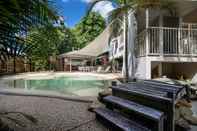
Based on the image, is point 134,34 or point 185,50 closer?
point 185,50

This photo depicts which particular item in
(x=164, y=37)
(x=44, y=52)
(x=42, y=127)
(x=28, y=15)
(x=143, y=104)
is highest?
(x=164, y=37)

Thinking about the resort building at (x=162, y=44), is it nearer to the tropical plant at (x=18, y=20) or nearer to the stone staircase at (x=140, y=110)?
the stone staircase at (x=140, y=110)

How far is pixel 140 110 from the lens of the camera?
10.6ft

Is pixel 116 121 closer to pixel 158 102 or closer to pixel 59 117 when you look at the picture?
pixel 158 102

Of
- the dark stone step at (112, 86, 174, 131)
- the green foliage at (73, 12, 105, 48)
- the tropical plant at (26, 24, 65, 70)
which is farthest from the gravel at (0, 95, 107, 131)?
the green foliage at (73, 12, 105, 48)

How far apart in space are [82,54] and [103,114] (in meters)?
21.9

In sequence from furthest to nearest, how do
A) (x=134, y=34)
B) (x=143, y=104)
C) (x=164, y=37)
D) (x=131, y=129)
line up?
(x=134, y=34) → (x=164, y=37) → (x=143, y=104) → (x=131, y=129)

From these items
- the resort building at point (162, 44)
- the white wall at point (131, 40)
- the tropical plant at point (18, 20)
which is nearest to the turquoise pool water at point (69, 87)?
the white wall at point (131, 40)

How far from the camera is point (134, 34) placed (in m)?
11.2

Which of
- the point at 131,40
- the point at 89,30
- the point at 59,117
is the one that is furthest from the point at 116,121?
the point at 89,30

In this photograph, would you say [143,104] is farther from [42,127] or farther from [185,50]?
[185,50]

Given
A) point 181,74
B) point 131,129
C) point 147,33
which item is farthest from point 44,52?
point 181,74

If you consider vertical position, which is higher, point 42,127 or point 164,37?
point 164,37

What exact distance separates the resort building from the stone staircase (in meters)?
5.37
